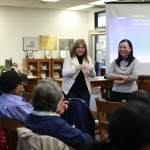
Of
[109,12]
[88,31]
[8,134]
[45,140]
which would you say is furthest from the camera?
[88,31]

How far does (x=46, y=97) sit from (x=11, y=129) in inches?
16.2

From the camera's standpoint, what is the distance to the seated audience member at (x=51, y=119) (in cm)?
187

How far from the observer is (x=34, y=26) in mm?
11219

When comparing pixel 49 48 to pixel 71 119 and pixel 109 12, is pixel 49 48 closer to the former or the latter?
pixel 109 12

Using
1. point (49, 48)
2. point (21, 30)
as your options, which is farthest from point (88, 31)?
point (21, 30)

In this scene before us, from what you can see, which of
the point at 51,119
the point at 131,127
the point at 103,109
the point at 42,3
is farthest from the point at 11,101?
the point at 42,3

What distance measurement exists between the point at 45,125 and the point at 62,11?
33.1 feet

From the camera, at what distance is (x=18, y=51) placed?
11.1m

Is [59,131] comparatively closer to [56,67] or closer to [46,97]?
[46,97]

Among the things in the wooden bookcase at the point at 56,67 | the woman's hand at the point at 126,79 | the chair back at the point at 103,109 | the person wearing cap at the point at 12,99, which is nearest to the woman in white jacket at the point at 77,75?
the woman's hand at the point at 126,79

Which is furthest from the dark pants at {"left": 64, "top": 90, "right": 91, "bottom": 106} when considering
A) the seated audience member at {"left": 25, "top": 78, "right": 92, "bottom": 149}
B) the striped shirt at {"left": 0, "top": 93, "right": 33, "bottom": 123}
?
the seated audience member at {"left": 25, "top": 78, "right": 92, "bottom": 149}

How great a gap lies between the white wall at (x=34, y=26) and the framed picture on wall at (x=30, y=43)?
0.34 ft

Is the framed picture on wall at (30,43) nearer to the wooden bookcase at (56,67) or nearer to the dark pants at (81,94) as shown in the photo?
the wooden bookcase at (56,67)

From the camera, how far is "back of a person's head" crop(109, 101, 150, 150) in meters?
1.01
